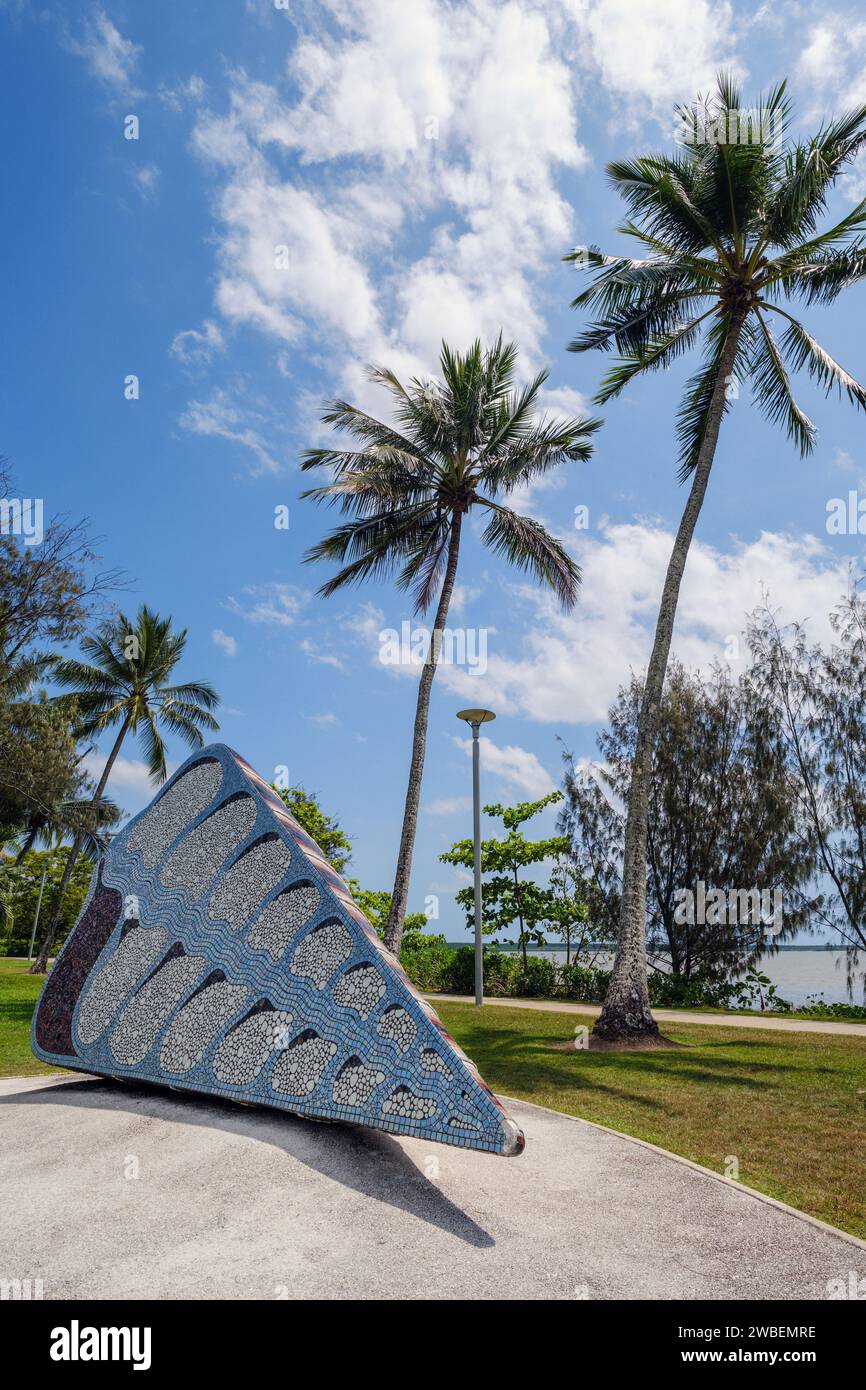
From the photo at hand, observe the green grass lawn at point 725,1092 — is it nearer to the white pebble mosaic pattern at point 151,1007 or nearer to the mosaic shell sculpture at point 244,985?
the mosaic shell sculpture at point 244,985

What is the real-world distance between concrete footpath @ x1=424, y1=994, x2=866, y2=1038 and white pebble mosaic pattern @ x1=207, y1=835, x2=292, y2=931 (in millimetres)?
10993

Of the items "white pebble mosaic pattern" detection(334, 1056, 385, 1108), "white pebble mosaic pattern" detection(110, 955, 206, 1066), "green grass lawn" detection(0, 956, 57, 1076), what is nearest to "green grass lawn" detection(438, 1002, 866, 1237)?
"white pebble mosaic pattern" detection(334, 1056, 385, 1108)

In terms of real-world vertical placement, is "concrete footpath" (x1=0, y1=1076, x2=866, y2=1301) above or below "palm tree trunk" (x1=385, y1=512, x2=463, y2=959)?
below

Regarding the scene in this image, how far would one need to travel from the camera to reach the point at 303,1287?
154 inches

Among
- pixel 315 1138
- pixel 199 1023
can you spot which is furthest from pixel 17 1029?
pixel 315 1138

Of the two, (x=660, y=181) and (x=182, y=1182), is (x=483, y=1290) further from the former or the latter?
(x=660, y=181)

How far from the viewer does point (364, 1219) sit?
469cm

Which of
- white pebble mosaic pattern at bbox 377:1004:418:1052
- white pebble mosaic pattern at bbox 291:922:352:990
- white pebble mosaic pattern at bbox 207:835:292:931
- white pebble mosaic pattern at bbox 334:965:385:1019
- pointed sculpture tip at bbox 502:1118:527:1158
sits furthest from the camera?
white pebble mosaic pattern at bbox 207:835:292:931

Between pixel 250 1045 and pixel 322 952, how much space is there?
95 centimetres

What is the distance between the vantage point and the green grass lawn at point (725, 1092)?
20.1ft

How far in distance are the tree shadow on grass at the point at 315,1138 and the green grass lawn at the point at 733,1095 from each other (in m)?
2.02

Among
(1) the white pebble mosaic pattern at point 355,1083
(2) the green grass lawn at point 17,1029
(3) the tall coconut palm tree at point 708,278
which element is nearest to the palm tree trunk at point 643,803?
(3) the tall coconut palm tree at point 708,278

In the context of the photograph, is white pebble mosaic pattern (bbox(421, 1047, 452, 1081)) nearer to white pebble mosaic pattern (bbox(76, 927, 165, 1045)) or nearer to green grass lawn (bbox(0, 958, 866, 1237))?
green grass lawn (bbox(0, 958, 866, 1237))

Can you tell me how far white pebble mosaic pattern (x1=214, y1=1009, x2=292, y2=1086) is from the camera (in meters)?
6.32
